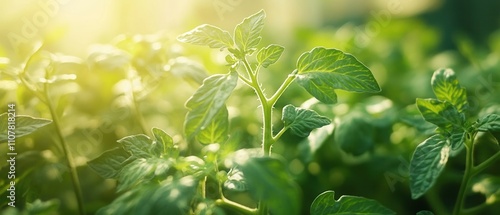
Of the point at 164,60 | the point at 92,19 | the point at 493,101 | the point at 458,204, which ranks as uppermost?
the point at 92,19

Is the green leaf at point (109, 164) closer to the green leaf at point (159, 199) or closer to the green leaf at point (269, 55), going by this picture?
the green leaf at point (159, 199)

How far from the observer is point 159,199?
1.61ft

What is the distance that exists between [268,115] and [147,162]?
0.16 metres

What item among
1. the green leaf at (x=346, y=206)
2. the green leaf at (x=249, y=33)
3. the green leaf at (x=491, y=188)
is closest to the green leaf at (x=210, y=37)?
the green leaf at (x=249, y=33)

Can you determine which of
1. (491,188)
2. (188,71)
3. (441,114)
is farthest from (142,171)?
(491,188)

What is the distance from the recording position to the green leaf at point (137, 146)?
1.99 ft

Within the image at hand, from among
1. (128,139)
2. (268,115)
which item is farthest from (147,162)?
(268,115)

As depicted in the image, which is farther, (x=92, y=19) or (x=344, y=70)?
(x=92, y=19)

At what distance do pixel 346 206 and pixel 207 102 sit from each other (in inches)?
9.1

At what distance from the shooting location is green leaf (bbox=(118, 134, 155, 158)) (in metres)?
0.61

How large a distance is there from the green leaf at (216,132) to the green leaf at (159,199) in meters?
0.10

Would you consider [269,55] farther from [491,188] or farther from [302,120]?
[491,188]

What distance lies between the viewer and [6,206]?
0.72 metres

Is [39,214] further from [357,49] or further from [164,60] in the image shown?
[357,49]
